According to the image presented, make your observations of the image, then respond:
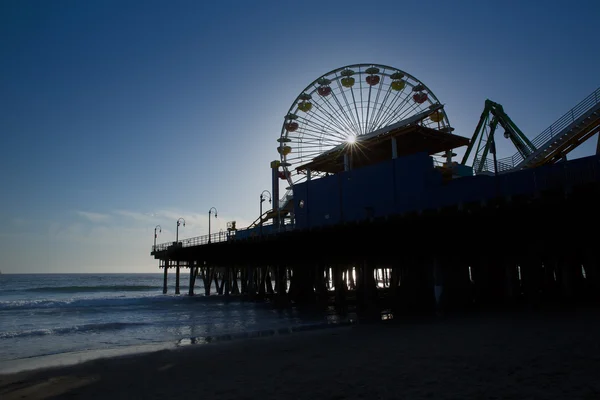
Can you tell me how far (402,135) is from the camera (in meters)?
38.2

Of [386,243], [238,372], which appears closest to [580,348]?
[238,372]

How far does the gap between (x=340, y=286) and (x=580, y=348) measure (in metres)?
22.2

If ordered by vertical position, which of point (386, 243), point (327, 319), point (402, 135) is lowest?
point (327, 319)

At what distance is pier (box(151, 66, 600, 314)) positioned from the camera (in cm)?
2164

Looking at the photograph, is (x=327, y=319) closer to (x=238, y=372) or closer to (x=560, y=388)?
(x=238, y=372)

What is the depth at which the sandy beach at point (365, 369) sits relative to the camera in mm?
7324

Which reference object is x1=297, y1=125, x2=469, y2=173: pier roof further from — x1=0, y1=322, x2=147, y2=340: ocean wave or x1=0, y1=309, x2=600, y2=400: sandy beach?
x1=0, y1=309, x2=600, y2=400: sandy beach

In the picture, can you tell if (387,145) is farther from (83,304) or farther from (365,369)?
(365,369)

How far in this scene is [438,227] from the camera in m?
24.3

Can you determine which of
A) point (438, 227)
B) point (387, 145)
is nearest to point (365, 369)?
point (438, 227)

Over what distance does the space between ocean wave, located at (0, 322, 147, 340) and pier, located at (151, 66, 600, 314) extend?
42.6 feet

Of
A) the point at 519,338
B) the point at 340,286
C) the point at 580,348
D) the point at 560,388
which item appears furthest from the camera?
the point at 340,286

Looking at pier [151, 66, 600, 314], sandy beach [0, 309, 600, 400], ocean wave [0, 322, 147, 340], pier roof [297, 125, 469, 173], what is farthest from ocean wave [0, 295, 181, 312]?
sandy beach [0, 309, 600, 400]

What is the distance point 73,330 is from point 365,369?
17.7 meters
